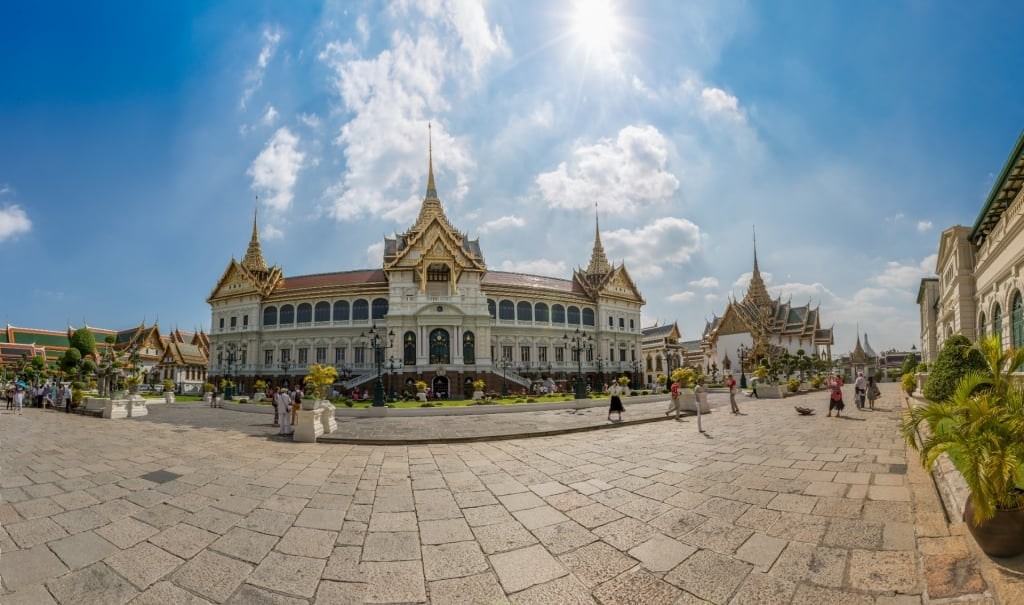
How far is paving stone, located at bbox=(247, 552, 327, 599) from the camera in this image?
3.75 m

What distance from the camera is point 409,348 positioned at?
41812 mm

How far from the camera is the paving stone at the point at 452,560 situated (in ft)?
13.2

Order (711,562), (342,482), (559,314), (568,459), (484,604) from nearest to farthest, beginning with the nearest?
(484,604) < (711,562) < (342,482) < (568,459) < (559,314)

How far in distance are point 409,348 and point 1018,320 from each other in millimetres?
38212

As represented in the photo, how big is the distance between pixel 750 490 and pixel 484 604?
181 inches

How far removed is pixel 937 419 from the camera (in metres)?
4.75

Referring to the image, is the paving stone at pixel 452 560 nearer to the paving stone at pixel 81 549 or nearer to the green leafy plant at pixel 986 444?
the paving stone at pixel 81 549

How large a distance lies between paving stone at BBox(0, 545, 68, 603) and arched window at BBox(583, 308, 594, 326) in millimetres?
49400

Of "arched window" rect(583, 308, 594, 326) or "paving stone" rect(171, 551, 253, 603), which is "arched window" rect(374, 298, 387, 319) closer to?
"arched window" rect(583, 308, 594, 326)

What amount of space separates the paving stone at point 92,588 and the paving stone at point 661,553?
438 cm

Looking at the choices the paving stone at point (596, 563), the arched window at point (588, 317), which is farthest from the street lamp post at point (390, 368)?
the paving stone at point (596, 563)

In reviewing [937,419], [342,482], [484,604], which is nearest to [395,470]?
[342,482]

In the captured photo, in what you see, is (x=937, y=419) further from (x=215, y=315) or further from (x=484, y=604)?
(x=215, y=315)

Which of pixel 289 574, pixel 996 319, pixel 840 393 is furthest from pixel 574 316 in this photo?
pixel 289 574
